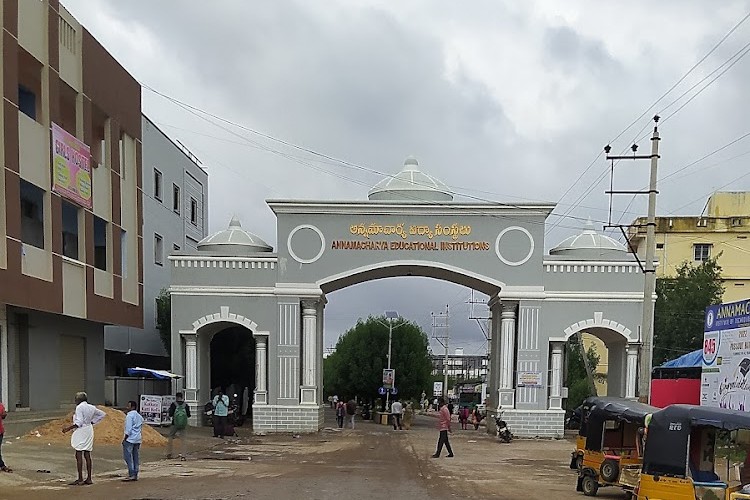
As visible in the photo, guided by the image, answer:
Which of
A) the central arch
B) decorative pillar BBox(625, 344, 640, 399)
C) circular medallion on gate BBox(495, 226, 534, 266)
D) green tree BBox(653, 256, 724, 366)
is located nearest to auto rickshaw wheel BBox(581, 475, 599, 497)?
the central arch

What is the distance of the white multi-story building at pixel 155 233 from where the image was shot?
3588 centimetres

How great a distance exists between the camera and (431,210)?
3075 cm

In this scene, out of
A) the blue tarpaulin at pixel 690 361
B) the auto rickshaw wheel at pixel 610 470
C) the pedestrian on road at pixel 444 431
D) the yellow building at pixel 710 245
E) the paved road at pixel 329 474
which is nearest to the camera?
the paved road at pixel 329 474

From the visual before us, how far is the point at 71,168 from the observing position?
2386 centimetres

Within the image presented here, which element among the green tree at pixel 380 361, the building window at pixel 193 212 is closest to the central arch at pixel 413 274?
the building window at pixel 193 212

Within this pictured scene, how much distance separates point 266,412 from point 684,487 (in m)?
21.8

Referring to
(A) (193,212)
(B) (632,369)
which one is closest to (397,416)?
(B) (632,369)

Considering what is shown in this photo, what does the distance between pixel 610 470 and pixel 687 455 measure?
4031 millimetres

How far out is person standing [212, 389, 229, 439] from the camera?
26719 millimetres

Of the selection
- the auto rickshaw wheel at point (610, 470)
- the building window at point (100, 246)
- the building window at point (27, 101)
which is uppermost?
the building window at point (27, 101)

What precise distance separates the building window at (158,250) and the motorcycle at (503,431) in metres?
20.0

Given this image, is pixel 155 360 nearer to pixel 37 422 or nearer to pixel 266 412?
pixel 266 412

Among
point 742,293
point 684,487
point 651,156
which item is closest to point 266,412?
point 651,156

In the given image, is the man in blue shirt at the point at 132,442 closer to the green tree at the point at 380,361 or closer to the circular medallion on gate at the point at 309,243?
the circular medallion on gate at the point at 309,243
